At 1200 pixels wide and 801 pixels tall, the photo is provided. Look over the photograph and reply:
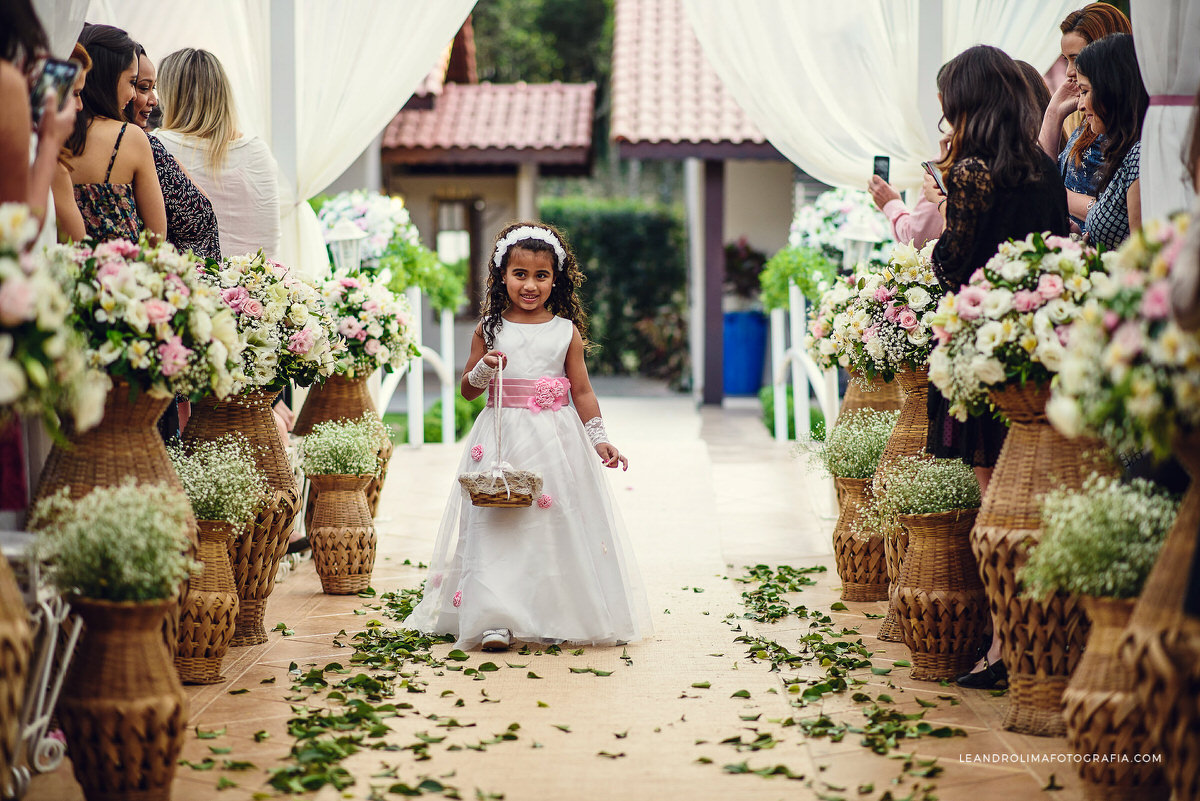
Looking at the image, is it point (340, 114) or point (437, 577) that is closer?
point (437, 577)

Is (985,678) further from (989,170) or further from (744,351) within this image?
(744,351)

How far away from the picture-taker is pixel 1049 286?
327 cm

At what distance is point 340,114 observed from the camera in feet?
21.7

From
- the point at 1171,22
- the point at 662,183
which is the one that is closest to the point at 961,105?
the point at 1171,22

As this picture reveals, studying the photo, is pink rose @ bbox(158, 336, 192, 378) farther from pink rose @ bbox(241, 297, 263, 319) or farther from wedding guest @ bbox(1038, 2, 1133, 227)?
wedding guest @ bbox(1038, 2, 1133, 227)

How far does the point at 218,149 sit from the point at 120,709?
119 inches

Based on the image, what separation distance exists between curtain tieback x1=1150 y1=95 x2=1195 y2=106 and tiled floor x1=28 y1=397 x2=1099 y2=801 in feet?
6.53

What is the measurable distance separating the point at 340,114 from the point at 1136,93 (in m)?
4.13

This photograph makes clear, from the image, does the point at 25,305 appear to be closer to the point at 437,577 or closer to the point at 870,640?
the point at 437,577

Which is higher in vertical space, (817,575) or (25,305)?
(25,305)

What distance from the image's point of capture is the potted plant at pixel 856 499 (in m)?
5.22

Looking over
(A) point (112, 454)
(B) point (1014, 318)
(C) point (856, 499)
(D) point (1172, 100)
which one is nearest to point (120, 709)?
(A) point (112, 454)

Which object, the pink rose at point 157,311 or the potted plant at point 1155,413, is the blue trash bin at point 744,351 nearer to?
the pink rose at point 157,311

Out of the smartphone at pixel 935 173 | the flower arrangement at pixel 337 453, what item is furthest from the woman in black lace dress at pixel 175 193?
the smartphone at pixel 935 173
